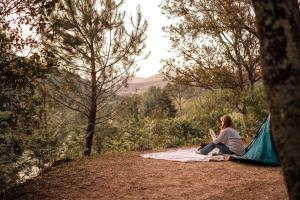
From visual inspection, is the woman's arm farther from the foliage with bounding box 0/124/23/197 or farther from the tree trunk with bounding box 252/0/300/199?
the tree trunk with bounding box 252/0/300/199

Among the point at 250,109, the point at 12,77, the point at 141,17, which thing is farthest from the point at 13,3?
the point at 250,109

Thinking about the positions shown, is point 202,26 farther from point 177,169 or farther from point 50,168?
point 50,168

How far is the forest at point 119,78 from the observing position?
2.78 metres

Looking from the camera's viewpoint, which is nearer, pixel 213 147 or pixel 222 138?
pixel 222 138

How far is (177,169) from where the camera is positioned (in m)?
8.02

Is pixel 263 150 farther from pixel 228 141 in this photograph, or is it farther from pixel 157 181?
pixel 157 181

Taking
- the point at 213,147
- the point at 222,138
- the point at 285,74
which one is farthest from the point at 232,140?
the point at 285,74

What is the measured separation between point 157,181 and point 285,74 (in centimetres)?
456

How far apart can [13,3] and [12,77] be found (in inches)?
55.8

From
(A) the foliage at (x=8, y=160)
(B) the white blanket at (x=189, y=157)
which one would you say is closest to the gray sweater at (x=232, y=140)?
(B) the white blanket at (x=189, y=157)

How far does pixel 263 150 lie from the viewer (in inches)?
329

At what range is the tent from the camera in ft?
26.8

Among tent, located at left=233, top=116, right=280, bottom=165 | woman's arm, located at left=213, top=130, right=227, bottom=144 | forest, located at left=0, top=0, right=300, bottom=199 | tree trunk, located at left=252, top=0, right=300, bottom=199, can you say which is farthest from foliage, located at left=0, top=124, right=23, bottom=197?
woman's arm, located at left=213, top=130, right=227, bottom=144

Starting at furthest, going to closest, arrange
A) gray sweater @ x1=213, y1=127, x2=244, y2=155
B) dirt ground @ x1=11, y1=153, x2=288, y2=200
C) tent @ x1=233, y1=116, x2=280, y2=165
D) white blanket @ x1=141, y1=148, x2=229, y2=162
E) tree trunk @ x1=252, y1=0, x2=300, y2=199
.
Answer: gray sweater @ x1=213, y1=127, x2=244, y2=155 → white blanket @ x1=141, y1=148, x2=229, y2=162 → tent @ x1=233, y1=116, x2=280, y2=165 → dirt ground @ x1=11, y1=153, x2=288, y2=200 → tree trunk @ x1=252, y1=0, x2=300, y2=199
